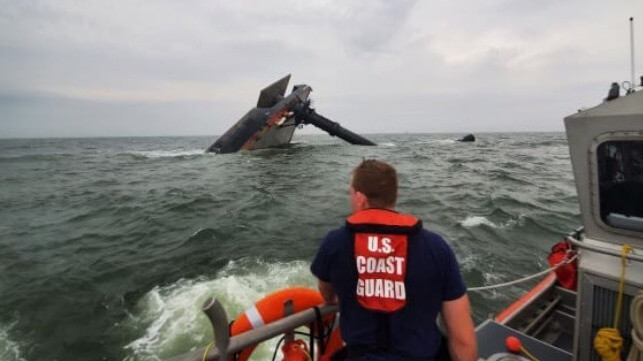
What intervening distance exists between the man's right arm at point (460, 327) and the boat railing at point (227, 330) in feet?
2.78

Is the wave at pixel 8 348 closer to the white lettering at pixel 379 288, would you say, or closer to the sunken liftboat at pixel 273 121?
the white lettering at pixel 379 288

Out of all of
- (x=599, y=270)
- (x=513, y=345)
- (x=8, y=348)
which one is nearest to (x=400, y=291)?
(x=599, y=270)

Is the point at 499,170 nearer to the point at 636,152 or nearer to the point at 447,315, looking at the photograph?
the point at 636,152

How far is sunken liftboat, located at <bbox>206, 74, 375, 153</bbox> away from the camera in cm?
3039

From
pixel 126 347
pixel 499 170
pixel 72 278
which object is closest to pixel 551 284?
pixel 126 347

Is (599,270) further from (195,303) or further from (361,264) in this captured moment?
(195,303)

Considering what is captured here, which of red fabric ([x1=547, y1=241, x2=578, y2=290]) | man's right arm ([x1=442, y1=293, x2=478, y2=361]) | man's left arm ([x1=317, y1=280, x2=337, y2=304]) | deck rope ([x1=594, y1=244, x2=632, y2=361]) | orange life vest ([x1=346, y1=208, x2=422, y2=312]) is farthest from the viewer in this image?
red fabric ([x1=547, y1=241, x2=578, y2=290])

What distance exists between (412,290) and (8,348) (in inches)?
238

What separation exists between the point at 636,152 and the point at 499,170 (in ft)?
65.0

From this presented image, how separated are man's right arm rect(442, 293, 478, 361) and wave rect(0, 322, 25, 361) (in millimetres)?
5687

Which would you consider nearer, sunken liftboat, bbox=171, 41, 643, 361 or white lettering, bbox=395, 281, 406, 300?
white lettering, bbox=395, 281, 406, 300

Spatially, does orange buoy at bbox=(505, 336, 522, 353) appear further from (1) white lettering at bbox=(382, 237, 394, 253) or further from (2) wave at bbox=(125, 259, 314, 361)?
(2) wave at bbox=(125, 259, 314, 361)

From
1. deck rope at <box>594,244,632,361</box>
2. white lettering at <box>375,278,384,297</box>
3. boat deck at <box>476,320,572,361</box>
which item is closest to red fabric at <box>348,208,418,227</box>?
white lettering at <box>375,278,384,297</box>

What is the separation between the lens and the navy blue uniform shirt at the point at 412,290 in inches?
73.0
